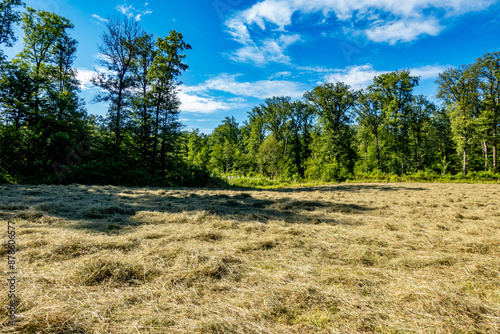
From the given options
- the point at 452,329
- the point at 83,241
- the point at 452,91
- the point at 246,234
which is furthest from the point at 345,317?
the point at 452,91

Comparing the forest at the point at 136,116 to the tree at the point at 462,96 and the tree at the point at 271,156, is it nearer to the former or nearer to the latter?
the tree at the point at 462,96

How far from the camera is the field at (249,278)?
1.51 m

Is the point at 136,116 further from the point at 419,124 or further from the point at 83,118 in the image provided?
the point at 419,124

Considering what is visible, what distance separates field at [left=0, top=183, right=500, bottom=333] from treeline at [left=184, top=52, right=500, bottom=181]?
15249mm

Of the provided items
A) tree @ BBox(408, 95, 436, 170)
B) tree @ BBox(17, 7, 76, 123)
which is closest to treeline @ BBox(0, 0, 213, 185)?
tree @ BBox(17, 7, 76, 123)

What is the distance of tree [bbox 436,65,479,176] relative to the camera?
68.6 feet

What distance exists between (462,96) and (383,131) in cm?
734

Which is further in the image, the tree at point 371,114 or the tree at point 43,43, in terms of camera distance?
the tree at point 371,114

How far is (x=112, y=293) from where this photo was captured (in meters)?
1.82

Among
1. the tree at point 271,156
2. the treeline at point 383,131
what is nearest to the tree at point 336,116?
the treeline at point 383,131

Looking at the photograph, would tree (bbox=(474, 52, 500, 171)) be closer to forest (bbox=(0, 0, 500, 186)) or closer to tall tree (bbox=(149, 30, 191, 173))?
forest (bbox=(0, 0, 500, 186))

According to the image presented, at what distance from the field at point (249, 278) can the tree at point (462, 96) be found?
24879 mm

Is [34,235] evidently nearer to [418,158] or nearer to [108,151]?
[108,151]

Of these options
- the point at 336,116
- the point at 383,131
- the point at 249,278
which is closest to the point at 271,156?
the point at 336,116
